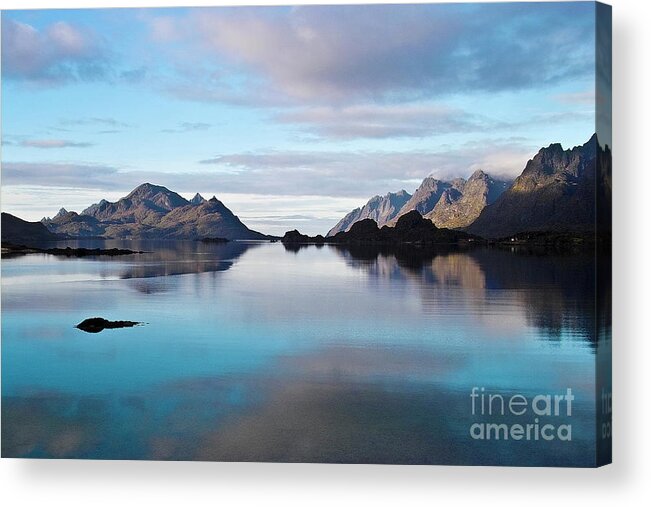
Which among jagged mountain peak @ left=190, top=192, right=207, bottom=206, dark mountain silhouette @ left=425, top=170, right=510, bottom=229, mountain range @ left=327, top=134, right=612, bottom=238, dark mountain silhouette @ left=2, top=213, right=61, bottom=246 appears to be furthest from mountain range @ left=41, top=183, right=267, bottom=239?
dark mountain silhouette @ left=425, top=170, right=510, bottom=229

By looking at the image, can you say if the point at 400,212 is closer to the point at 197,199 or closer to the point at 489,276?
the point at 489,276

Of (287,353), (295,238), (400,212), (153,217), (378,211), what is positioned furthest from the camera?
(295,238)

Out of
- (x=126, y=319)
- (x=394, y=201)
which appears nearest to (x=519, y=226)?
(x=394, y=201)

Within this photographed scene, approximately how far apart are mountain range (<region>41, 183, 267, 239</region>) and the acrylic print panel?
0.06m

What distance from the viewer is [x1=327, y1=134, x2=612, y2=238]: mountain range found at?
10.3 meters

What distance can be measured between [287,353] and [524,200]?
5.40 metres

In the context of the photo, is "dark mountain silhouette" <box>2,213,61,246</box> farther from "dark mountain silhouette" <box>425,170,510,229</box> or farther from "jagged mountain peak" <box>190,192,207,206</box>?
"dark mountain silhouette" <box>425,170,510,229</box>

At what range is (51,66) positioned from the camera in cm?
1213

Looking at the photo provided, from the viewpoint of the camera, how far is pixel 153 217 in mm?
12422

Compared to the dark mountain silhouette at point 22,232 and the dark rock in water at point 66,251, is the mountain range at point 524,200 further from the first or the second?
the dark mountain silhouette at point 22,232

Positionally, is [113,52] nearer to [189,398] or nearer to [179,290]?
[179,290]

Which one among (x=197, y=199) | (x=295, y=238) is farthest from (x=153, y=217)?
(x=295, y=238)

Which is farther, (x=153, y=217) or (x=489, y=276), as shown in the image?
(x=489, y=276)

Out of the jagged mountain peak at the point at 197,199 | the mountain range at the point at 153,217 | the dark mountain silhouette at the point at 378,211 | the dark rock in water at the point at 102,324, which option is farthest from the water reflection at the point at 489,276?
the dark rock in water at the point at 102,324
